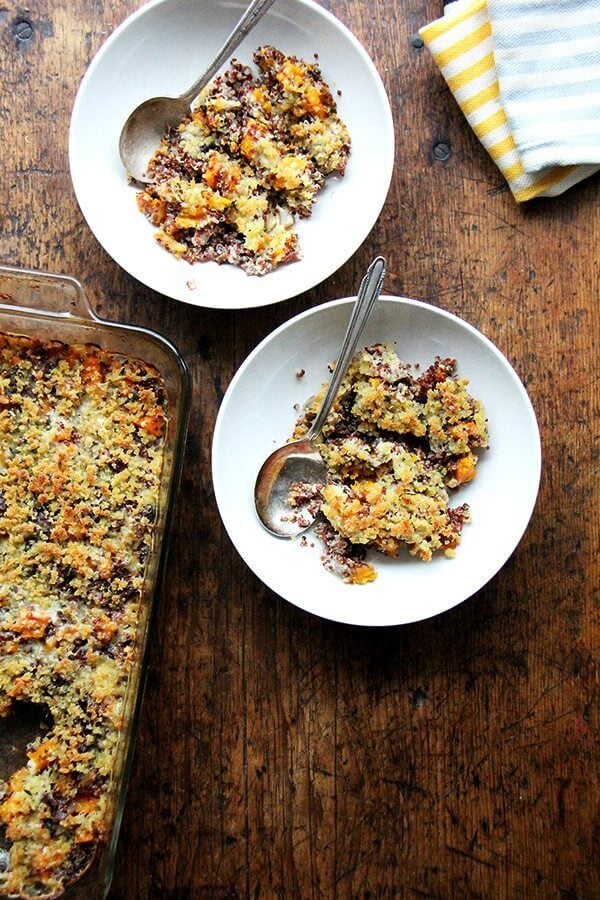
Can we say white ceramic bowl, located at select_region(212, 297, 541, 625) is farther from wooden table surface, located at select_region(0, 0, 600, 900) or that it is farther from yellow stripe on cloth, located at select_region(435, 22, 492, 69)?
yellow stripe on cloth, located at select_region(435, 22, 492, 69)

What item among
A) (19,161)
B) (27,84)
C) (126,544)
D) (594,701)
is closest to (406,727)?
(594,701)

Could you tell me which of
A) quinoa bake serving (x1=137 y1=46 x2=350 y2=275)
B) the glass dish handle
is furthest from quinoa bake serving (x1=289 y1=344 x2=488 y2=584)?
the glass dish handle

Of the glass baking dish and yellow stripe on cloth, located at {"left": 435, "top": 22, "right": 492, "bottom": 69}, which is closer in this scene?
the glass baking dish

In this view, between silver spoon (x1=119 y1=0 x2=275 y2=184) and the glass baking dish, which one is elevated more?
silver spoon (x1=119 y1=0 x2=275 y2=184)

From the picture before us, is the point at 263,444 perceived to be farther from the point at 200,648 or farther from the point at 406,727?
the point at 406,727

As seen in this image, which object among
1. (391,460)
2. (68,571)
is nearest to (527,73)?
(391,460)

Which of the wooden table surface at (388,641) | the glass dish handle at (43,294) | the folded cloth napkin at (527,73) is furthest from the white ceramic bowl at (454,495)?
the folded cloth napkin at (527,73)
